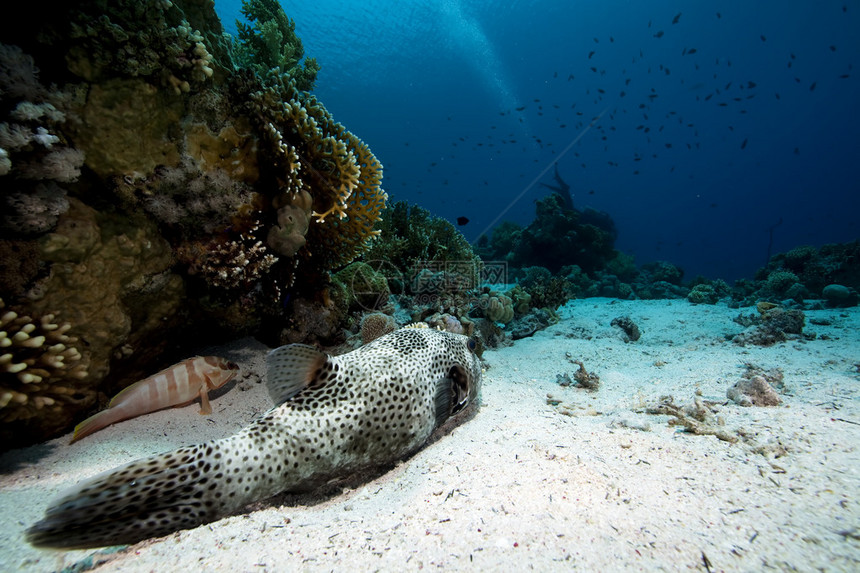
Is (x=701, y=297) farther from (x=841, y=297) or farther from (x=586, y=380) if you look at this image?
(x=586, y=380)

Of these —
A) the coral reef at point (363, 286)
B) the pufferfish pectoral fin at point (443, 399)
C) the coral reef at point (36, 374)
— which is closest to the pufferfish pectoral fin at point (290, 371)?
the pufferfish pectoral fin at point (443, 399)

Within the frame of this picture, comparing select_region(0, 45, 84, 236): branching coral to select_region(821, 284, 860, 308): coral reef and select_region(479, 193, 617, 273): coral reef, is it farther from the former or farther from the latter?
select_region(479, 193, 617, 273): coral reef

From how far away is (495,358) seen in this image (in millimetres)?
→ 6004

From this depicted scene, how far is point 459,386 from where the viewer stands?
3.22 meters

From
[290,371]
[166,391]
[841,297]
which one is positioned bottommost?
[841,297]

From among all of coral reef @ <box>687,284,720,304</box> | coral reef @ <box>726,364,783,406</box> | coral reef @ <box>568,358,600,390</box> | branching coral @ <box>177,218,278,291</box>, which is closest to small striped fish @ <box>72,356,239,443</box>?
branching coral @ <box>177,218,278,291</box>

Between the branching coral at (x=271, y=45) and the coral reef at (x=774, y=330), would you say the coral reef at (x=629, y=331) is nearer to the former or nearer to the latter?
the coral reef at (x=774, y=330)

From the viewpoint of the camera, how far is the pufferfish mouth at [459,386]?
3152 mm

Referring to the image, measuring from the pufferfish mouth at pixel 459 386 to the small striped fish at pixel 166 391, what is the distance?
8.07 ft


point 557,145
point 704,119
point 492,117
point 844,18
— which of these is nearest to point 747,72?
point 844,18

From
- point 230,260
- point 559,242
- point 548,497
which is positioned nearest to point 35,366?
point 230,260

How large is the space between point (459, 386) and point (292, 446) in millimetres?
1590

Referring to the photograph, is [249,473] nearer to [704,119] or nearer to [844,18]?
[844,18]

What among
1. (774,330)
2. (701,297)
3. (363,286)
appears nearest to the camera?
(363,286)
